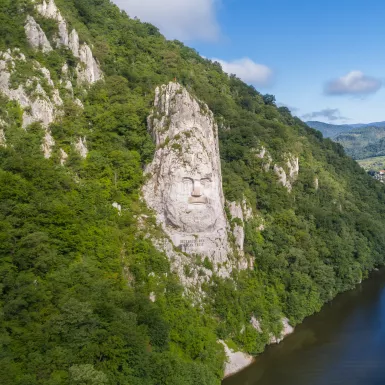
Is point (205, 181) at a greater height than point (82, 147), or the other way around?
point (82, 147)

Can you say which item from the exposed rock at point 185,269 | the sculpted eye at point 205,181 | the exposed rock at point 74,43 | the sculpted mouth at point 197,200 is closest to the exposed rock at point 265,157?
the sculpted eye at point 205,181

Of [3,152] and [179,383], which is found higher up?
[3,152]

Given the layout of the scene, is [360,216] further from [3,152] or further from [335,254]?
[3,152]

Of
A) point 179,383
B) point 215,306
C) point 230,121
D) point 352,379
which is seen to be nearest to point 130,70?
point 230,121

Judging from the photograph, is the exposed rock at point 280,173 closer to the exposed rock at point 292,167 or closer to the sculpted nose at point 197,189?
the exposed rock at point 292,167

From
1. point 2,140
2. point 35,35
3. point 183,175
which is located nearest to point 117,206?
point 183,175

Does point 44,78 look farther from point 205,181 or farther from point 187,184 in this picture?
point 205,181
